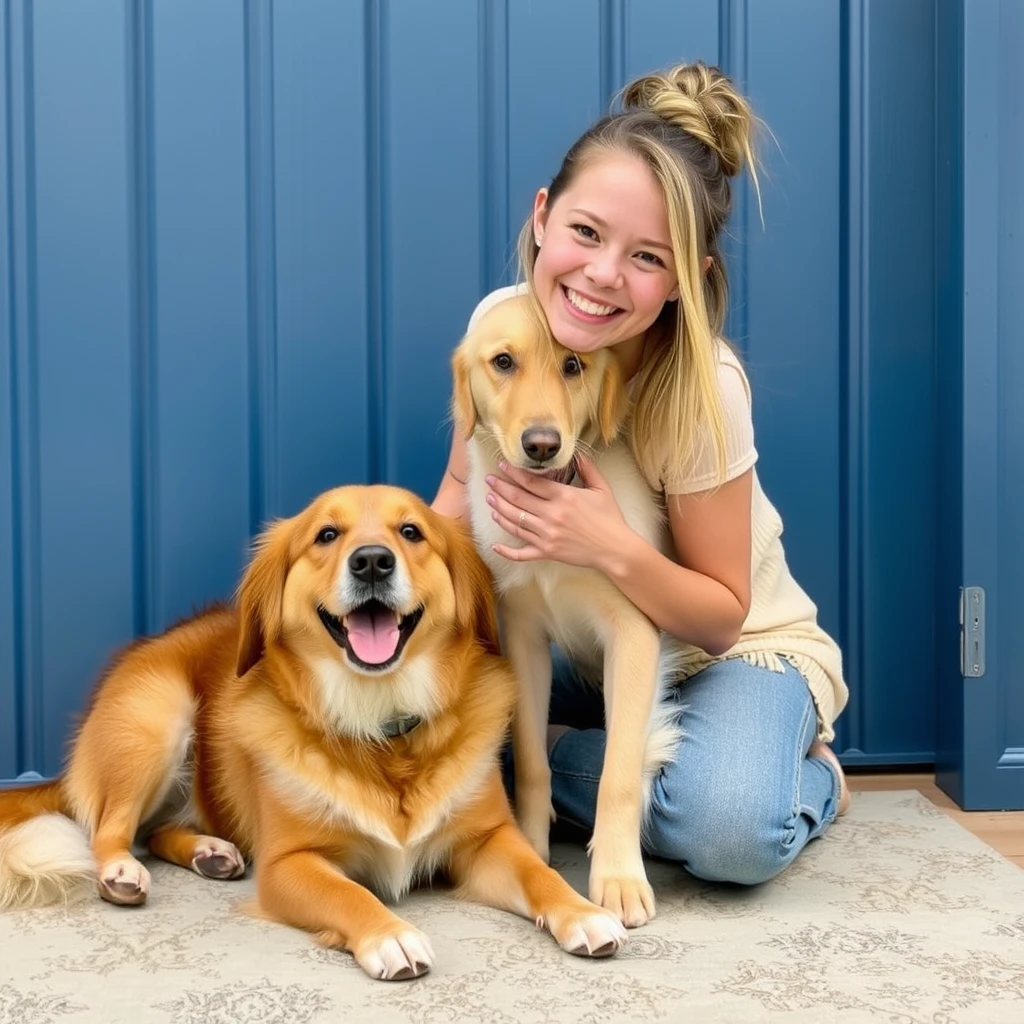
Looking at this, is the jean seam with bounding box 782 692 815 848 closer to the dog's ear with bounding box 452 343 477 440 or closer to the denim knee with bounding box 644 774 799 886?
the denim knee with bounding box 644 774 799 886

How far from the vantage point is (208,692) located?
2.12 metres

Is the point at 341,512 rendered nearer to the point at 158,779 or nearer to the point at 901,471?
the point at 158,779

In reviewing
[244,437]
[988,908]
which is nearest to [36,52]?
[244,437]

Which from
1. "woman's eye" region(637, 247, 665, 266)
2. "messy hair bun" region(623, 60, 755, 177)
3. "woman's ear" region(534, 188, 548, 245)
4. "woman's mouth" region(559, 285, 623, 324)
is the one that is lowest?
"woman's mouth" region(559, 285, 623, 324)

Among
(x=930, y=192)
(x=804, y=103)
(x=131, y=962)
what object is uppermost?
(x=804, y=103)

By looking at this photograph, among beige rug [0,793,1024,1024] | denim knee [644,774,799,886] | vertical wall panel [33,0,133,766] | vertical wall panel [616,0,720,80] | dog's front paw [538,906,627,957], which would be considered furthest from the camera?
vertical wall panel [616,0,720,80]

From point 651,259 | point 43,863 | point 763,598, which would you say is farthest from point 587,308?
point 43,863

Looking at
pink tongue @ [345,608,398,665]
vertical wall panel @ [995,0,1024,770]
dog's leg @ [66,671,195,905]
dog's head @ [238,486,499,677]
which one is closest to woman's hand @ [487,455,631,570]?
dog's head @ [238,486,499,677]

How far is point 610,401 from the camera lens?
1931 mm

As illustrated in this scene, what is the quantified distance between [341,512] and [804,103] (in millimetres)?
1398

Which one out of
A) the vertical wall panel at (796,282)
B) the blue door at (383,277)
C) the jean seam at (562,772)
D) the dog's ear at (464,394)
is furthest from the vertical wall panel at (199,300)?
the vertical wall panel at (796,282)

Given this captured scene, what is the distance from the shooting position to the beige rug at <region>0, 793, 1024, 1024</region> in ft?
4.77

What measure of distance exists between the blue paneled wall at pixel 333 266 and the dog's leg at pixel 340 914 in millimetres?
826

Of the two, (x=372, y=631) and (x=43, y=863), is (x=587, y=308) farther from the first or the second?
(x=43, y=863)
